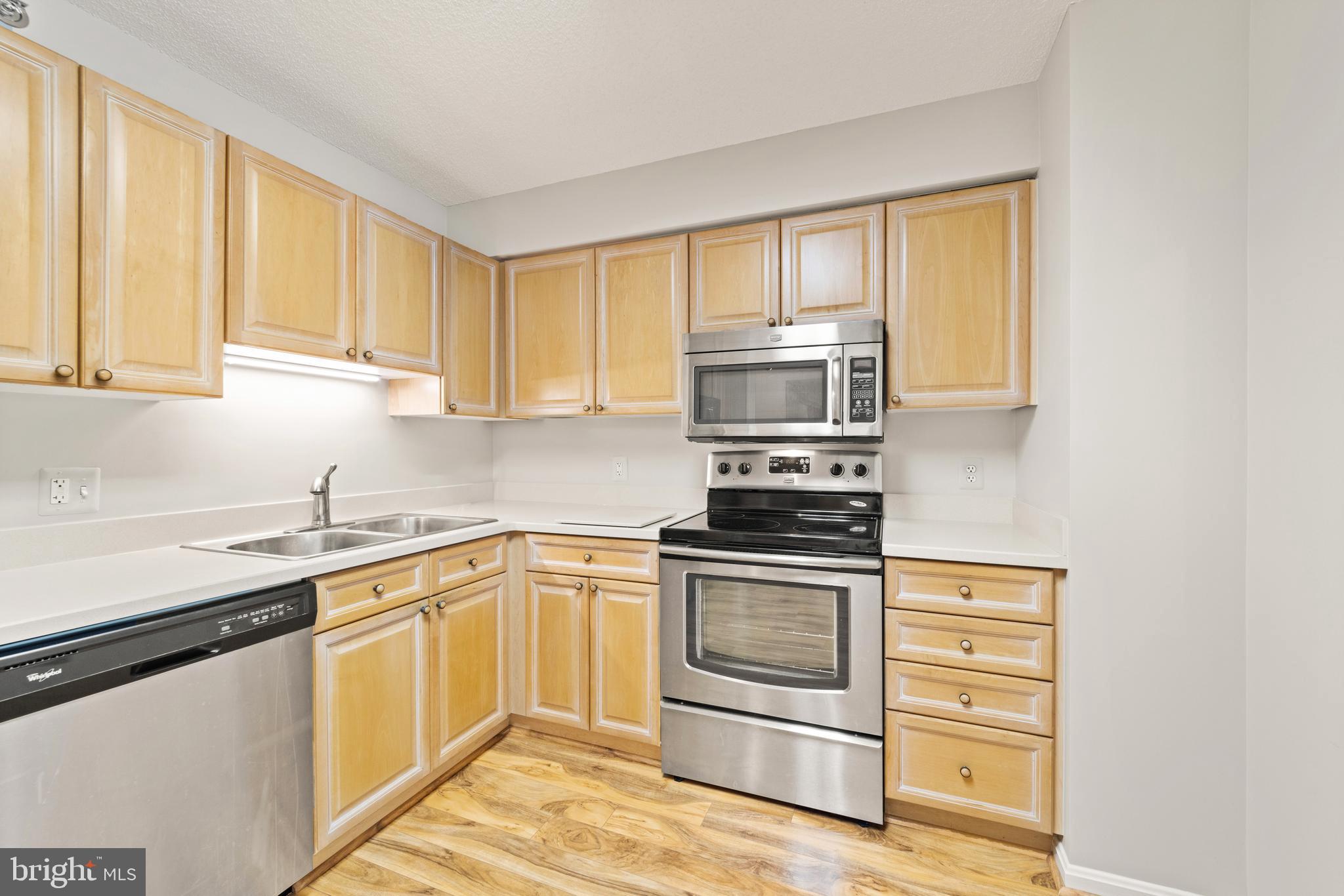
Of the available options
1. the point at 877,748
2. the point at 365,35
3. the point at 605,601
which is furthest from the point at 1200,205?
the point at 365,35

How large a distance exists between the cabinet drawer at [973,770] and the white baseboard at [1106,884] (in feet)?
0.38

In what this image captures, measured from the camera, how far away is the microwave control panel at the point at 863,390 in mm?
2168

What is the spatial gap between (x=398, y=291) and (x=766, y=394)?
1549 mm

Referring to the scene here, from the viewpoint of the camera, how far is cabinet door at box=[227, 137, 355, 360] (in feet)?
5.66

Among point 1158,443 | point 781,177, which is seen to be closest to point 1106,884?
point 1158,443

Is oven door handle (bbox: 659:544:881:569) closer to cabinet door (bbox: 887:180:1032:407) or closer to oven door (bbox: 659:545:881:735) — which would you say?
oven door (bbox: 659:545:881:735)

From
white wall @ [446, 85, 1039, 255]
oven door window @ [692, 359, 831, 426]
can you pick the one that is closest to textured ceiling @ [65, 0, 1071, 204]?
white wall @ [446, 85, 1039, 255]

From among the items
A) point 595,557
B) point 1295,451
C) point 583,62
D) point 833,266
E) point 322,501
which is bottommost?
point 595,557

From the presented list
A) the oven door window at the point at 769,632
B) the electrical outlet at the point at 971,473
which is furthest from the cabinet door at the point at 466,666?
the electrical outlet at the point at 971,473

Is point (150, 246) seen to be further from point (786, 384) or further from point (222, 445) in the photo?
point (786, 384)

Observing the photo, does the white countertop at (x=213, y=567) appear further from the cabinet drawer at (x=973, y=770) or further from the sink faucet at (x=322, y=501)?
the cabinet drawer at (x=973, y=770)

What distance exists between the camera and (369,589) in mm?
1771

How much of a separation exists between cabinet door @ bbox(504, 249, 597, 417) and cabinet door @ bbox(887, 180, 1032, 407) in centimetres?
137

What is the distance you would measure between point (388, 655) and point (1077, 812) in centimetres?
212
